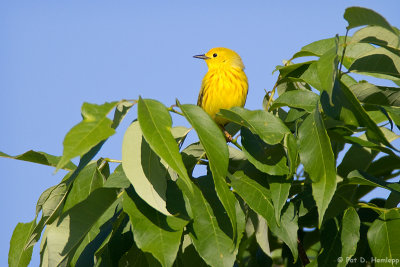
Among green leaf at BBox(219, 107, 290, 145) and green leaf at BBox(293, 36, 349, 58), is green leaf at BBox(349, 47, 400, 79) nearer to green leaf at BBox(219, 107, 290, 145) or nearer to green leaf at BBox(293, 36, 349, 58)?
green leaf at BBox(293, 36, 349, 58)

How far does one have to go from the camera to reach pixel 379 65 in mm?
2082

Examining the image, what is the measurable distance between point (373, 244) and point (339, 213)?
0.99ft

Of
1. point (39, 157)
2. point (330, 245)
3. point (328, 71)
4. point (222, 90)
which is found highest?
point (328, 71)

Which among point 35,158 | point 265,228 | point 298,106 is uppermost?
point 298,106

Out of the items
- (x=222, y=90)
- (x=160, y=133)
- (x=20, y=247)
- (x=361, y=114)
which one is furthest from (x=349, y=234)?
(x=222, y=90)

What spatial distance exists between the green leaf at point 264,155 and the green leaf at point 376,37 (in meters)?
0.53

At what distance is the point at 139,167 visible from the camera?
5.43 ft

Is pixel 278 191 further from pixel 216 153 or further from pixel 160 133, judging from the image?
pixel 160 133

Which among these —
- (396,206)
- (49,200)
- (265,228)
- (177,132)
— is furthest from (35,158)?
(396,206)

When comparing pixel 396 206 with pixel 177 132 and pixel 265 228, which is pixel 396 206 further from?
pixel 177 132

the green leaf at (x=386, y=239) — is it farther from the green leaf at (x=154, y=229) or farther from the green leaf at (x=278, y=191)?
the green leaf at (x=154, y=229)

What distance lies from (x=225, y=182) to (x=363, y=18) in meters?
0.68

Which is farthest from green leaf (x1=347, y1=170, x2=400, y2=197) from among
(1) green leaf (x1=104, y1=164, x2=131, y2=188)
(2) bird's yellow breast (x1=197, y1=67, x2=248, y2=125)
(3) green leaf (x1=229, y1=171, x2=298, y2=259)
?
(2) bird's yellow breast (x1=197, y1=67, x2=248, y2=125)

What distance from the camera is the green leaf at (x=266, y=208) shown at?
1.76 metres
